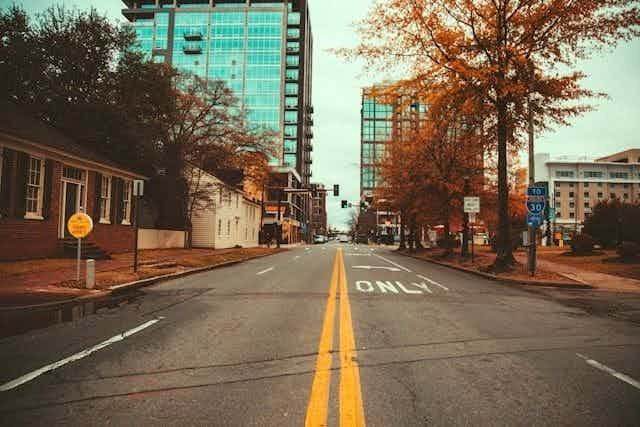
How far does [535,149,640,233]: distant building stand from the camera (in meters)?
116

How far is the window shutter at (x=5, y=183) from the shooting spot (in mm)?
15718

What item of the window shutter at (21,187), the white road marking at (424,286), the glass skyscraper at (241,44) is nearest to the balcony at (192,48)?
the glass skyscraper at (241,44)

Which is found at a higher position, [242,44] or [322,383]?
[242,44]

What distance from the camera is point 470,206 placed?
840 inches

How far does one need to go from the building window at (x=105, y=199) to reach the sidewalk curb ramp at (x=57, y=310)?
1283cm

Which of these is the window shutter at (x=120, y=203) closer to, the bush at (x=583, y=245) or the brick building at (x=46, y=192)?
the brick building at (x=46, y=192)

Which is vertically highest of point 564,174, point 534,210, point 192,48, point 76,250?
point 192,48

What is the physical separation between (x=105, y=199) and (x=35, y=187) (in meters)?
5.03

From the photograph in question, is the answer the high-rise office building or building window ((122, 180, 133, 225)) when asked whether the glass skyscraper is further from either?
building window ((122, 180, 133, 225))

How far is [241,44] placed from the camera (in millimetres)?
91250

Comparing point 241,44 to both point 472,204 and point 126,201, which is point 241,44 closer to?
point 126,201

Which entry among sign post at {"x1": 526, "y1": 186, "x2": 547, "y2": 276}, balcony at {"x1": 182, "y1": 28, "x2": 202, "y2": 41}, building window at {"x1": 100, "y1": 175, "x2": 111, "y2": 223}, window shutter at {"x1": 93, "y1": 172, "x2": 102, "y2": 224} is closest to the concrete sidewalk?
sign post at {"x1": 526, "y1": 186, "x2": 547, "y2": 276}

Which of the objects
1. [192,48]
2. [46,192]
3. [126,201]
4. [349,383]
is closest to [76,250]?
[46,192]

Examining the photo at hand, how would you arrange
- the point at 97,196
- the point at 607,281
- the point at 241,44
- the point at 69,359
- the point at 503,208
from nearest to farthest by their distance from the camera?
the point at 69,359 < the point at 607,281 < the point at 503,208 < the point at 97,196 < the point at 241,44
